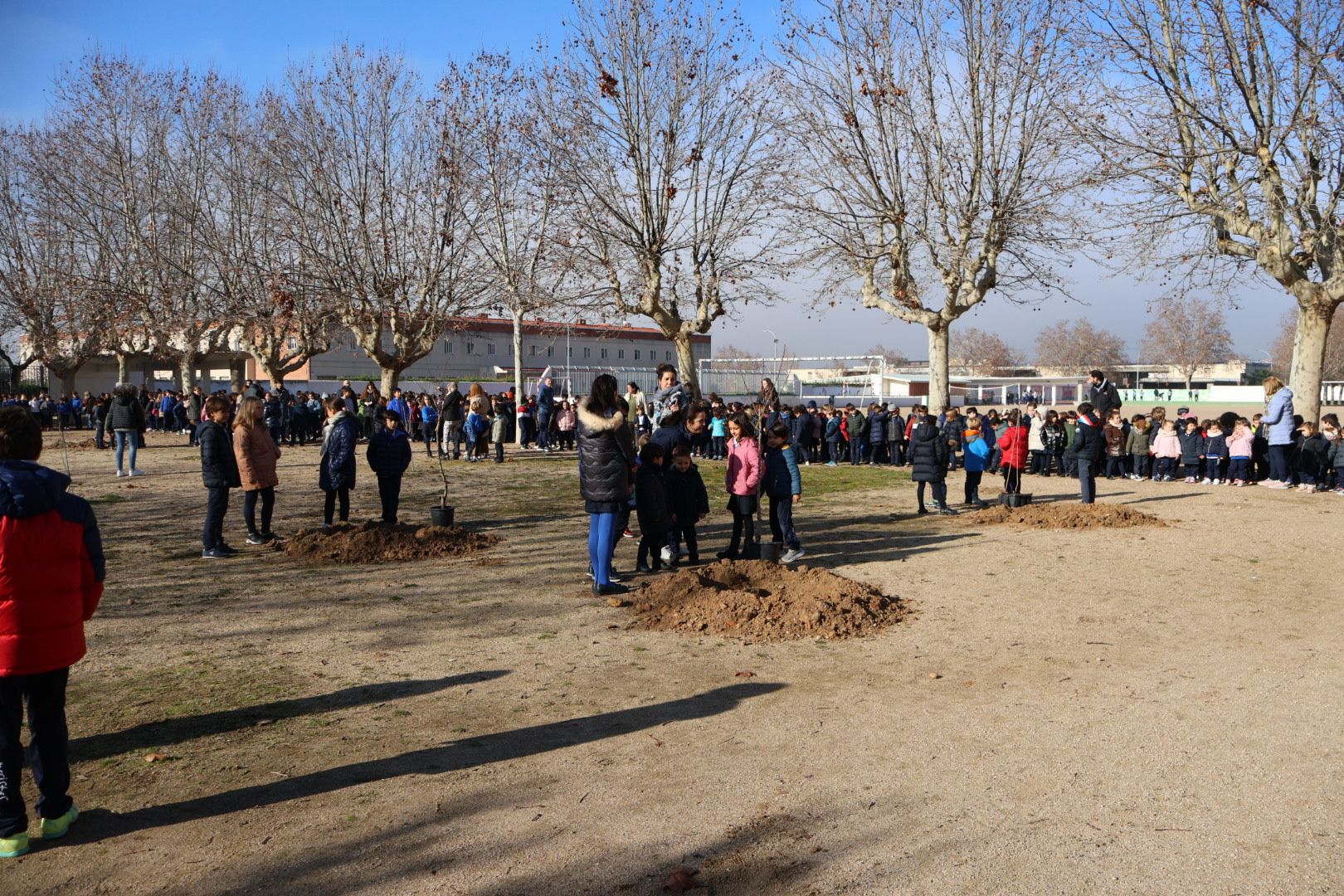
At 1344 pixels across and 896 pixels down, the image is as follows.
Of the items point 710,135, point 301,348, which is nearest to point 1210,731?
point 710,135

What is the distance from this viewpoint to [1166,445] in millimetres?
20938

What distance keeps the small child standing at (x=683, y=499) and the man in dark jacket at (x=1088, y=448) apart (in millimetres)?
6723

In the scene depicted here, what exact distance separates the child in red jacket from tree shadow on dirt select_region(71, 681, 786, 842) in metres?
0.26

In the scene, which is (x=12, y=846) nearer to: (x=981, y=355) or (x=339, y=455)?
(x=339, y=455)

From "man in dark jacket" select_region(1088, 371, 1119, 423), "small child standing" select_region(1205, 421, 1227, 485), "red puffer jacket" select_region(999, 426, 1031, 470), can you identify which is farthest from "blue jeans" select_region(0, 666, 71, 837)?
"small child standing" select_region(1205, 421, 1227, 485)

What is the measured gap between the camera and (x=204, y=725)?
569 cm

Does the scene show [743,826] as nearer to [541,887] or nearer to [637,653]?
[541,887]

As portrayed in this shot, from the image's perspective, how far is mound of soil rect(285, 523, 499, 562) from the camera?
1077 centimetres

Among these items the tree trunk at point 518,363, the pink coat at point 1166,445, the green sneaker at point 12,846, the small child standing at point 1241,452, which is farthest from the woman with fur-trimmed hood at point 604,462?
the tree trunk at point 518,363

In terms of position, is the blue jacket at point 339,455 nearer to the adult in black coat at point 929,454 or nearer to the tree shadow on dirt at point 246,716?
the tree shadow on dirt at point 246,716

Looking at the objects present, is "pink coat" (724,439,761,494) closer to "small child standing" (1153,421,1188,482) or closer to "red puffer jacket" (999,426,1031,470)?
"red puffer jacket" (999,426,1031,470)

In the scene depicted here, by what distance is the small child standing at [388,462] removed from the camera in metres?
12.2

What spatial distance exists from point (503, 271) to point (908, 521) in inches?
679

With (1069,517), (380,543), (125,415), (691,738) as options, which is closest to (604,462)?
(380,543)
